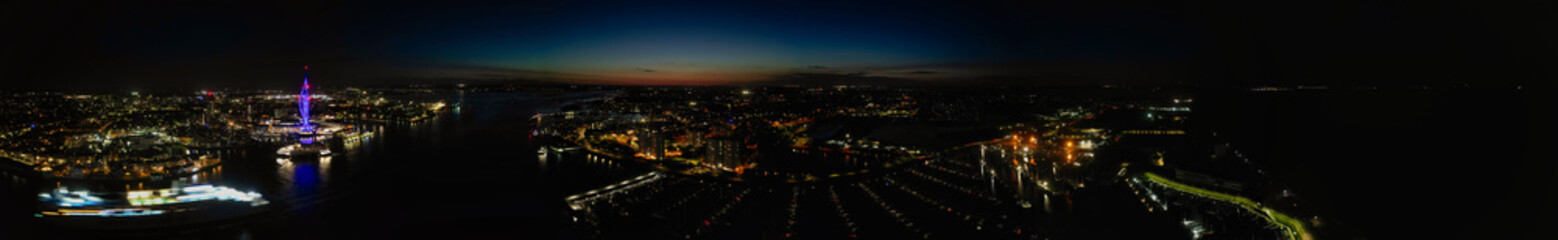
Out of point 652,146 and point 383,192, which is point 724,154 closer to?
point 652,146

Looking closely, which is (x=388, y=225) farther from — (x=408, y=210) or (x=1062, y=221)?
(x=1062, y=221)

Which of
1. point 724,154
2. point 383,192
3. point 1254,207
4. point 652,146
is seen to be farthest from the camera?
point 652,146

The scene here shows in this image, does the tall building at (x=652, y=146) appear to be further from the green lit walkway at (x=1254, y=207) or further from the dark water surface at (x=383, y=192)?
the green lit walkway at (x=1254, y=207)

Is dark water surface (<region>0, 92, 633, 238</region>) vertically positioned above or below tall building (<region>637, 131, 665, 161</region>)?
below

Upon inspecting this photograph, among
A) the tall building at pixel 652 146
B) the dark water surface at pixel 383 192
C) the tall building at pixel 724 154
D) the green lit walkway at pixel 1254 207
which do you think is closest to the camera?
the dark water surface at pixel 383 192

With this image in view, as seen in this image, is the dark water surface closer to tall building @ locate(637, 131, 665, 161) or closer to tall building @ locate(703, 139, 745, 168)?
tall building @ locate(637, 131, 665, 161)

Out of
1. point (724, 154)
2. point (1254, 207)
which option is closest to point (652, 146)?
point (724, 154)

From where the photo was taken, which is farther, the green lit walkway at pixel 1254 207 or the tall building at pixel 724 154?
the tall building at pixel 724 154

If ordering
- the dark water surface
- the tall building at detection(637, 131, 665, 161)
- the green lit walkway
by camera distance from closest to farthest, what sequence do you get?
the dark water surface
the green lit walkway
the tall building at detection(637, 131, 665, 161)

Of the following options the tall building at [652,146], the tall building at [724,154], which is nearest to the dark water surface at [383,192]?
the tall building at [652,146]

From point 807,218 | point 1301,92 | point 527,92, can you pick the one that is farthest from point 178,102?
point 1301,92

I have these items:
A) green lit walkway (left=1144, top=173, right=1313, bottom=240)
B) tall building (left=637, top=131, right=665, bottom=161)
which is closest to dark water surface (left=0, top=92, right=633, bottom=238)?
tall building (left=637, top=131, right=665, bottom=161)
